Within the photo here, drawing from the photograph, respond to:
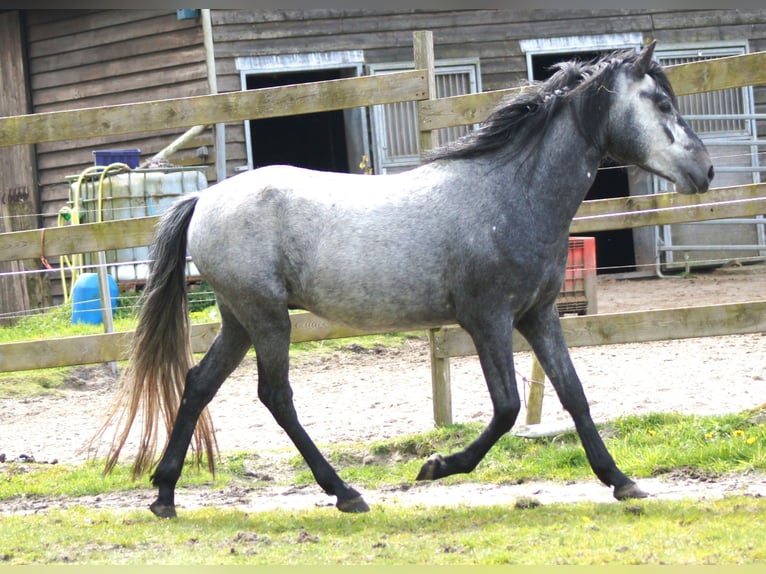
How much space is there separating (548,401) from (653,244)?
25.3 feet

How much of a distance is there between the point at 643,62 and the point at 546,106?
1.62 feet

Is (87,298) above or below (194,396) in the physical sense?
above

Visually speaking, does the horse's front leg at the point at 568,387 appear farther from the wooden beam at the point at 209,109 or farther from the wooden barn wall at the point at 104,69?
the wooden barn wall at the point at 104,69

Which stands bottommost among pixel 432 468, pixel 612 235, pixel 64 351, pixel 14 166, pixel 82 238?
pixel 432 468

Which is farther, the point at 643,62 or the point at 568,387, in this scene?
the point at 568,387

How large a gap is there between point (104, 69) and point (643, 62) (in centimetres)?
1037

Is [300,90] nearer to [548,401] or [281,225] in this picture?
[281,225]

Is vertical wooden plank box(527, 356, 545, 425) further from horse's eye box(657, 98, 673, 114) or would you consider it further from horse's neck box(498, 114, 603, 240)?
horse's eye box(657, 98, 673, 114)

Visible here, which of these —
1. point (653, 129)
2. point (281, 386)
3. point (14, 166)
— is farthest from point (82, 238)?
point (14, 166)

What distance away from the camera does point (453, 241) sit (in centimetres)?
493

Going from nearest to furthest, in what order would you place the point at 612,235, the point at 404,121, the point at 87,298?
the point at 87,298 → the point at 404,121 → the point at 612,235

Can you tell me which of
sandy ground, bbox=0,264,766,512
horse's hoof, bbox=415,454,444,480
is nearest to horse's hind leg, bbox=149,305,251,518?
sandy ground, bbox=0,264,766,512

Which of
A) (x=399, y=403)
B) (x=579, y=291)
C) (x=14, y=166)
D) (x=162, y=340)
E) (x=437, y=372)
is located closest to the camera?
(x=162, y=340)

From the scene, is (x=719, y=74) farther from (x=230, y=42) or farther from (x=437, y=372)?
(x=230, y=42)
